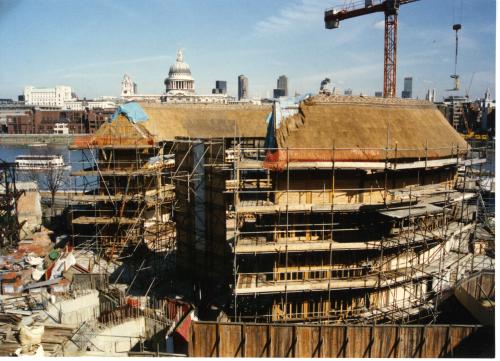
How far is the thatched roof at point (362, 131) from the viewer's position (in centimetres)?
1533

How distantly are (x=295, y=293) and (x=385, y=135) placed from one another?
693 centimetres

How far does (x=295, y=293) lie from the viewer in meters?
16.2

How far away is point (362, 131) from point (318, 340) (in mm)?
7665

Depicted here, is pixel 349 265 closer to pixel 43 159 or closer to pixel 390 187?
pixel 390 187

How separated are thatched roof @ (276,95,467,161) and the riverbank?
3800 inches

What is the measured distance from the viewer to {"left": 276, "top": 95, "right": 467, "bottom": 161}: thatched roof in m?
15.3

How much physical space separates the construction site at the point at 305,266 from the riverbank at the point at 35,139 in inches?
3536

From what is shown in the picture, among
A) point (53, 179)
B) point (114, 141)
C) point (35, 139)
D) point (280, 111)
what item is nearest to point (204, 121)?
point (114, 141)

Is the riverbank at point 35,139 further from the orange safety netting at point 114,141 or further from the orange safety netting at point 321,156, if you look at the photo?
the orange safety netting at point 321,156

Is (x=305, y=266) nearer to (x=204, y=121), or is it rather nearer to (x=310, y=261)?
(x=310, y=261)

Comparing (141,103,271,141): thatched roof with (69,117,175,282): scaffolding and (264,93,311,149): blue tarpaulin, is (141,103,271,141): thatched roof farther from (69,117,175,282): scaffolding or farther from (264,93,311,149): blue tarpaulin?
(264,93,311,149): blue tarpaulin

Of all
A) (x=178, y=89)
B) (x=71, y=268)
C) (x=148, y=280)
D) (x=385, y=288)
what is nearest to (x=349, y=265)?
(x=385, y=288)

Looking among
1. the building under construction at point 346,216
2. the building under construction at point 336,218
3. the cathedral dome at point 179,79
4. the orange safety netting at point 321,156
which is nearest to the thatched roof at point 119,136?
the building under construction at point 336,218

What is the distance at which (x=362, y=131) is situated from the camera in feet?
52.7
